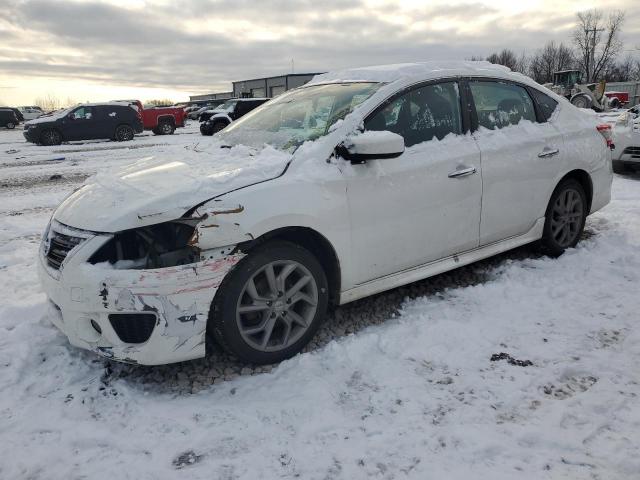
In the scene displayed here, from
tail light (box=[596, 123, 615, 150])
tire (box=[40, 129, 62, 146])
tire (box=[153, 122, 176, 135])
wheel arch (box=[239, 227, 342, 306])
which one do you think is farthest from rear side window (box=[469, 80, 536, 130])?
tire (box=[153, 122, 176, 135])

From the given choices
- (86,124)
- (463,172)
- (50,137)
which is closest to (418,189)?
(463,172)

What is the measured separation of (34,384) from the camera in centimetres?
278

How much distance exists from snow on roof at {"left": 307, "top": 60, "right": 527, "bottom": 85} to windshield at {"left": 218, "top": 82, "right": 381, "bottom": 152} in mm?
129

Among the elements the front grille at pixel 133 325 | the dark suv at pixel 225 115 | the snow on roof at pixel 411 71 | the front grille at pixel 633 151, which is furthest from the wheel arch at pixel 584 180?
the dark suv at pixel 225 115

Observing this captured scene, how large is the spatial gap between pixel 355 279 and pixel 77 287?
1595mm

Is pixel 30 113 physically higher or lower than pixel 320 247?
higher

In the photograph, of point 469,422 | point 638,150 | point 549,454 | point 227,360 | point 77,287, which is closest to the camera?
point 549,454

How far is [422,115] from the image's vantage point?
3.62 m

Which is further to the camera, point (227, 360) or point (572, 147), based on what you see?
point (572, 147)

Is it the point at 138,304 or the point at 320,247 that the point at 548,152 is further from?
the point at 138,304

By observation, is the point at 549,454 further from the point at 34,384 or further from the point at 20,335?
the point at 20,335

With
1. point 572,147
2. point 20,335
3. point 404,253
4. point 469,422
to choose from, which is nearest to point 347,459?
point 469,422

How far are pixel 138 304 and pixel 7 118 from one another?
43.2 meters

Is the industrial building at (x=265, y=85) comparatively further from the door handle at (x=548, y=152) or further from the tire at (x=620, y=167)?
the door handle at (x=548, y=152)
